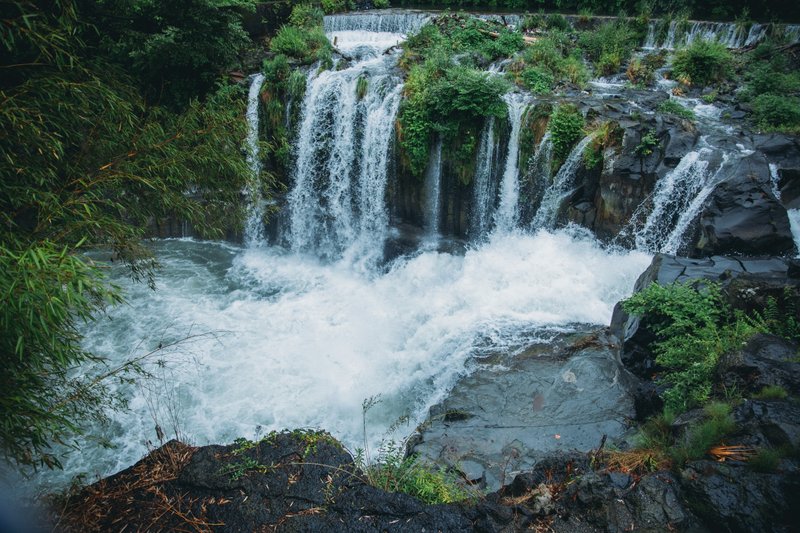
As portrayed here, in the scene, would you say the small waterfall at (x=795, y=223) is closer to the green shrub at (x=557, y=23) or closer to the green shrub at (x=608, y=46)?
the green shrub at (x=608, y=46)

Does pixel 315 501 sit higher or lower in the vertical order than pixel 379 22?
lower

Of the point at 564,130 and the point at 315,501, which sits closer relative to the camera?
the point at 315,501

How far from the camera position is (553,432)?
5789 millimetres

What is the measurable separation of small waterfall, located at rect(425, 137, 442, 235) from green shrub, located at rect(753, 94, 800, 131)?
6.43 m

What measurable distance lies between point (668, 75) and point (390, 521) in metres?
13.2

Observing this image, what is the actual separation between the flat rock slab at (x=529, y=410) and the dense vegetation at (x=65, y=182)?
148 inches

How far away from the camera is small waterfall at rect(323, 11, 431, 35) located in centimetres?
1548

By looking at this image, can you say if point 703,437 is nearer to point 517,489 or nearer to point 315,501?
point 517,489

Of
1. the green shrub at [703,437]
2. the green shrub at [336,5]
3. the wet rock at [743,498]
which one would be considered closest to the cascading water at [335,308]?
the green shrub at [703,437]

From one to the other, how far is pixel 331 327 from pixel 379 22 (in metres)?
11.4

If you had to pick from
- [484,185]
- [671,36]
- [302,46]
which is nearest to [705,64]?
[671,36]

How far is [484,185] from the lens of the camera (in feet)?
34.3

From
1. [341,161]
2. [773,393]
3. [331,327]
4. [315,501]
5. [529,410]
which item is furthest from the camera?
[341,161]

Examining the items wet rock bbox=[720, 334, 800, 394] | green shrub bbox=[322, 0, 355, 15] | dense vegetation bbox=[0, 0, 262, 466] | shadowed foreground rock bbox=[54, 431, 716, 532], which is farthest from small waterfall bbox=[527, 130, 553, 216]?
green shrub bbox=[322, 0, 355, 15]
